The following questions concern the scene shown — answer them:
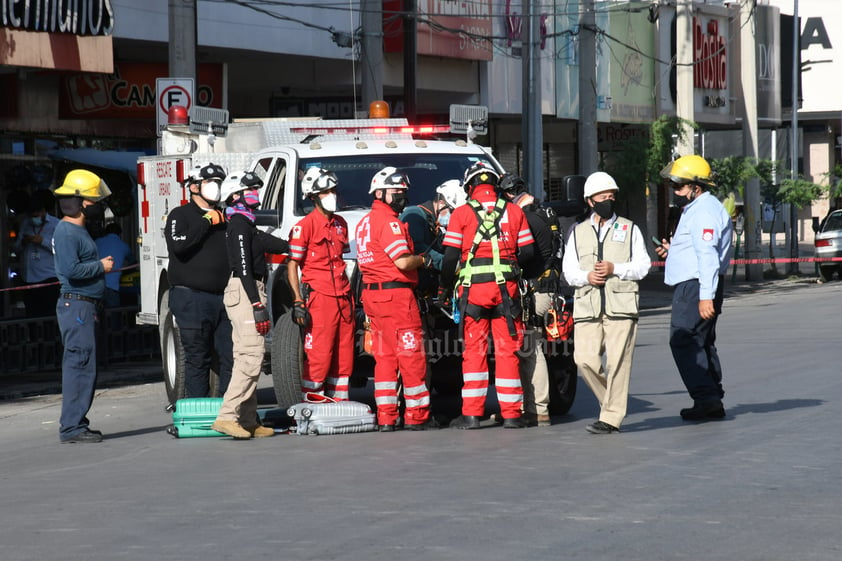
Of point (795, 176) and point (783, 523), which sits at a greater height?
point (795, 176)

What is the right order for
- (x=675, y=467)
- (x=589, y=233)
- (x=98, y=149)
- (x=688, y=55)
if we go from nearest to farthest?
(x=675, y=467), (x=589, y=233), (x=98, y=149), (x=688, y=55)

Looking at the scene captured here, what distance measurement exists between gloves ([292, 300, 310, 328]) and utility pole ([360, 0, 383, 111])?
12211 millimetres

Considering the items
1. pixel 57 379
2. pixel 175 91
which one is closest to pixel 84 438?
pixel 57 379

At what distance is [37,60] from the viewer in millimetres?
18422

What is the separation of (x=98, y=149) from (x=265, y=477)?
48.8 ft

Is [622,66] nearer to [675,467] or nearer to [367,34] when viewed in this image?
[367,34]

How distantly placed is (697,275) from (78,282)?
472 cm

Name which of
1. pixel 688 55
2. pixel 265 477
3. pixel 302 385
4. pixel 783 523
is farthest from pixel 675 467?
pixel 688 55

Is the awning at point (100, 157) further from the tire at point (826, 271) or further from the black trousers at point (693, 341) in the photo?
the tire at point (826, 271)

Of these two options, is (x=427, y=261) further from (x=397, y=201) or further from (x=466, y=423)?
(x=466, y=423)

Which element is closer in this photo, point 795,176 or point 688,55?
point 688,55

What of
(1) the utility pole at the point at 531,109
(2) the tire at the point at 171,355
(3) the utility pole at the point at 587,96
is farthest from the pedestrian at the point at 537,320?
(3) the utility pole at the point at 587,96

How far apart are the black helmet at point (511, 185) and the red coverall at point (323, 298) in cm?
135

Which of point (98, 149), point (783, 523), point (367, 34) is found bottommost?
point (783, 523)
